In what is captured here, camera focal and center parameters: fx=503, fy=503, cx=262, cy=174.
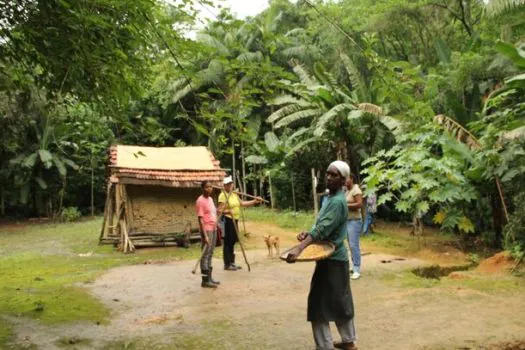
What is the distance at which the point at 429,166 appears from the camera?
10.7m

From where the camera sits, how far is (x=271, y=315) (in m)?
6.16

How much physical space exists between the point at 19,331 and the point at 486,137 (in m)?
8.81

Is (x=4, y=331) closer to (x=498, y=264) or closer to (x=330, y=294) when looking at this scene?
(x=330, y=294)

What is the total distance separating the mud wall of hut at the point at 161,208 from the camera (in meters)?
13.2

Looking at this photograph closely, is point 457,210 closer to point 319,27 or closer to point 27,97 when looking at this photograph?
point 27,97

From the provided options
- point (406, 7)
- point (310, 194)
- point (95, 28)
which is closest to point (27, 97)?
point (95, 28)

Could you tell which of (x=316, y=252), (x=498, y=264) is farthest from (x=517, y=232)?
(x=316, y=252)

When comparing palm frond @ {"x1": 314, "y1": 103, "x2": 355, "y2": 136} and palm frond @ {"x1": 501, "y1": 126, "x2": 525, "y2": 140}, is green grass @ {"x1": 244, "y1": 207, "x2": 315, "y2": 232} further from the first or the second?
palm frond @ {"x1": 501, "y1": 126, "x2": 525, "y2": 140}

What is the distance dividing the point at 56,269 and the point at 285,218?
9.60 metres

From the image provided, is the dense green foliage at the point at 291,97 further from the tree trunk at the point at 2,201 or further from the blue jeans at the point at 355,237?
the blue jeans at the point at 355,237

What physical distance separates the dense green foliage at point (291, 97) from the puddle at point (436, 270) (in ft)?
3.46

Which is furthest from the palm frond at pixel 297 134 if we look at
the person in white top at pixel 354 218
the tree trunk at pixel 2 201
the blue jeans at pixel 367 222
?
the tree trunk at pixel 2 201

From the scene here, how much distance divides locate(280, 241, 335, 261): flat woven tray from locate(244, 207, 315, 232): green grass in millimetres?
11680

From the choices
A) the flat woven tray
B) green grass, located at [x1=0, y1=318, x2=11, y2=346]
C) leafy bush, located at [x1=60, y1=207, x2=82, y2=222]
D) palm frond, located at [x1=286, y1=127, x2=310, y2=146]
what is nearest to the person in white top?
the flat woven tray
